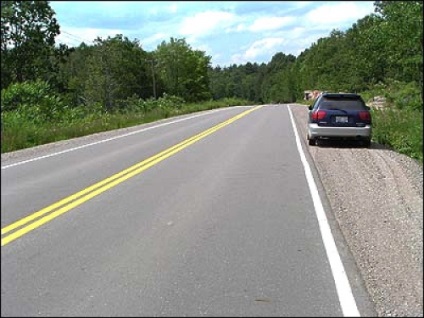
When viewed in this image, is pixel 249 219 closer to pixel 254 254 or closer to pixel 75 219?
pixel 254 254

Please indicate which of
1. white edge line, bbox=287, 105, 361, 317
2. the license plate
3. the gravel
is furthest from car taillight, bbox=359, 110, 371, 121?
white edge line, bbox=287, 105, 361, 317

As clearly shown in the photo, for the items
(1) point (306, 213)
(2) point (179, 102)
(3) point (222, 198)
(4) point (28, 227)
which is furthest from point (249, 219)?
(2) point (179, 102)

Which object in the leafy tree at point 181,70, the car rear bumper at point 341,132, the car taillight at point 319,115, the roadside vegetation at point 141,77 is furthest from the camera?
the leafy tree at point 181,70

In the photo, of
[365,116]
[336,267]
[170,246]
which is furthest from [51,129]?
[336,267]

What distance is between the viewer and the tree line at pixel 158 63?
4.34m

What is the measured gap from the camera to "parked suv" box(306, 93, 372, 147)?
674 inches

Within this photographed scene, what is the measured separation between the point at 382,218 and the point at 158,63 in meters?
101

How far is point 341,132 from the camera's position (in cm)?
1728

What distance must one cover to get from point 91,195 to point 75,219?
176 cm

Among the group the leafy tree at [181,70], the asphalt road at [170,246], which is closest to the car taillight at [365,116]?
the asphalt road at [170,246]

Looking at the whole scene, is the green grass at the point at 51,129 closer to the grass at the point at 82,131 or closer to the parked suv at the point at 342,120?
the grass at the point at 82,131

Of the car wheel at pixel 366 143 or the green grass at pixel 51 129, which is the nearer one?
the green grass at pixel 51 129

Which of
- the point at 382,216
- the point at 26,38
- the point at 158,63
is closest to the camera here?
the point at 26,38

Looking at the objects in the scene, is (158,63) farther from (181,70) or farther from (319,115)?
(319,115)
